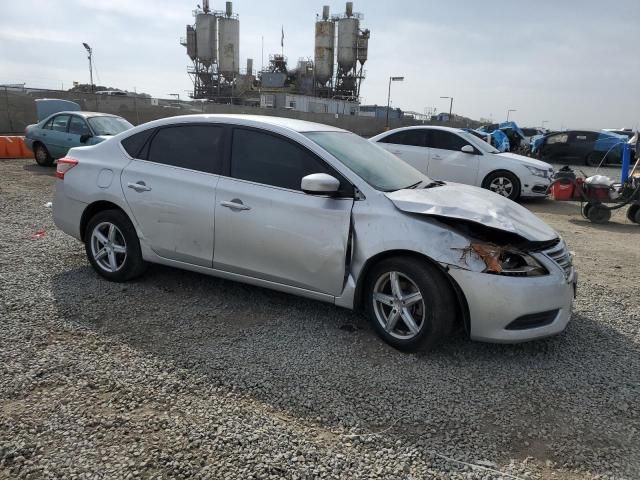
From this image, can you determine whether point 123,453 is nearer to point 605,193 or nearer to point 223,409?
point 223,409

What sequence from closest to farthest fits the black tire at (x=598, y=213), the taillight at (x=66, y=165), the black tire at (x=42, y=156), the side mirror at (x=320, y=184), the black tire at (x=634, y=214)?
the side mirror at (x=320, y=184)
the taillight at (x=66, y=165)
the black tire at (x=598, y=213)
the black tire at (x=634, y=214)
the black tire at (x=42, y=156)

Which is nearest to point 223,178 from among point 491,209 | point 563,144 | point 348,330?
point 348,330

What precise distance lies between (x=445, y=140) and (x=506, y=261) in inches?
298

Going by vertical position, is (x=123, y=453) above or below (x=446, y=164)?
below

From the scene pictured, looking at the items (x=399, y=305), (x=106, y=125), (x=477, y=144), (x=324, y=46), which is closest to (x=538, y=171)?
(x=477, y=144)

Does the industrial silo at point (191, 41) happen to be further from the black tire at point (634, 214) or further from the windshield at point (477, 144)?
the black tire at point (634, 214)

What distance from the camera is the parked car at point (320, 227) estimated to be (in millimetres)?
3332

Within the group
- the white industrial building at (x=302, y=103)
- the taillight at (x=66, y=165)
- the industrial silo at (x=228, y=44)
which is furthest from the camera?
the industrial silo at (x=228, y=44)

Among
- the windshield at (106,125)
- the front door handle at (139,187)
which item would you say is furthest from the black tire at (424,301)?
the windshield at (106,125)

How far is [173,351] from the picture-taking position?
3463mm

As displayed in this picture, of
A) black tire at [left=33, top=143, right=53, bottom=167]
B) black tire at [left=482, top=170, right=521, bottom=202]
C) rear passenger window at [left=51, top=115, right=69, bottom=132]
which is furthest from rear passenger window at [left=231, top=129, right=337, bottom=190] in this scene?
black tire at [left=33, top=143, right=53, bottom=167]

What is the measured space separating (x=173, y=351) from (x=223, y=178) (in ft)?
4.76

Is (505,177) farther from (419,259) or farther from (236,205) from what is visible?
(236,205)

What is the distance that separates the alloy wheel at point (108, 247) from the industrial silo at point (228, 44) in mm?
66350
